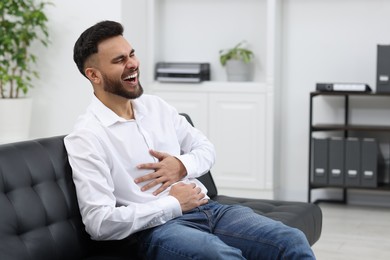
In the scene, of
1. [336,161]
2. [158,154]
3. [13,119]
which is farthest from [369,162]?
[158,154]

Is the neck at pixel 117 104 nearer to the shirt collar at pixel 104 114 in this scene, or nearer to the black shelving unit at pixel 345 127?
the shirt collar at pixel 104 114

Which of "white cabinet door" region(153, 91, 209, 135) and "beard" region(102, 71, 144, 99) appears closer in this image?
"beard" region(102, 71, 144, 99)

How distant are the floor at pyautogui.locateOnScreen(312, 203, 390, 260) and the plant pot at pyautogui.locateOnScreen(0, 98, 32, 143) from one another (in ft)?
7.26

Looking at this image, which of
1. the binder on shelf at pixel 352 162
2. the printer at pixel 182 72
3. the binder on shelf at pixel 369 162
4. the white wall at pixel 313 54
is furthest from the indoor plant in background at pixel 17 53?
the binder on shelf at pixel 369 162

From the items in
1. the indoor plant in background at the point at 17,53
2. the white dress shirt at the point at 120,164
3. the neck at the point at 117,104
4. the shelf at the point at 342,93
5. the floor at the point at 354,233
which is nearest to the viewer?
the white dress shirt at the point at 120,164

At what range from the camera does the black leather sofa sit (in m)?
2.17

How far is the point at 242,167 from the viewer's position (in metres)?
5.25

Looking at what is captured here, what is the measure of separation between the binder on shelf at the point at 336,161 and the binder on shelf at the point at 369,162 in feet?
0.45

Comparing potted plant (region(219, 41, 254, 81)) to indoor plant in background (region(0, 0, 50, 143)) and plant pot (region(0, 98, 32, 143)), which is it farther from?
plant pot (region(0, 98, 32, 143))

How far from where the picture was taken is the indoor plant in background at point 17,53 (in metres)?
5.10

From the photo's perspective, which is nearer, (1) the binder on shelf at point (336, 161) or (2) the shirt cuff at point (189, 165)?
(2) the shirt cuff at point (189, 165)

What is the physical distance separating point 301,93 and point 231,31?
706 millimetres

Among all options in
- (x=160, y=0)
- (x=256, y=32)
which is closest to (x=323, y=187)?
(x=256, y=32)

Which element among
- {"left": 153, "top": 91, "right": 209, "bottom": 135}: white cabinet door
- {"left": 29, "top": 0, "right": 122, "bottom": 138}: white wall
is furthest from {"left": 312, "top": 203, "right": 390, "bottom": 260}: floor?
{"left": 29, "top": 0, "right": 122, "bottom": 138}: white wall
